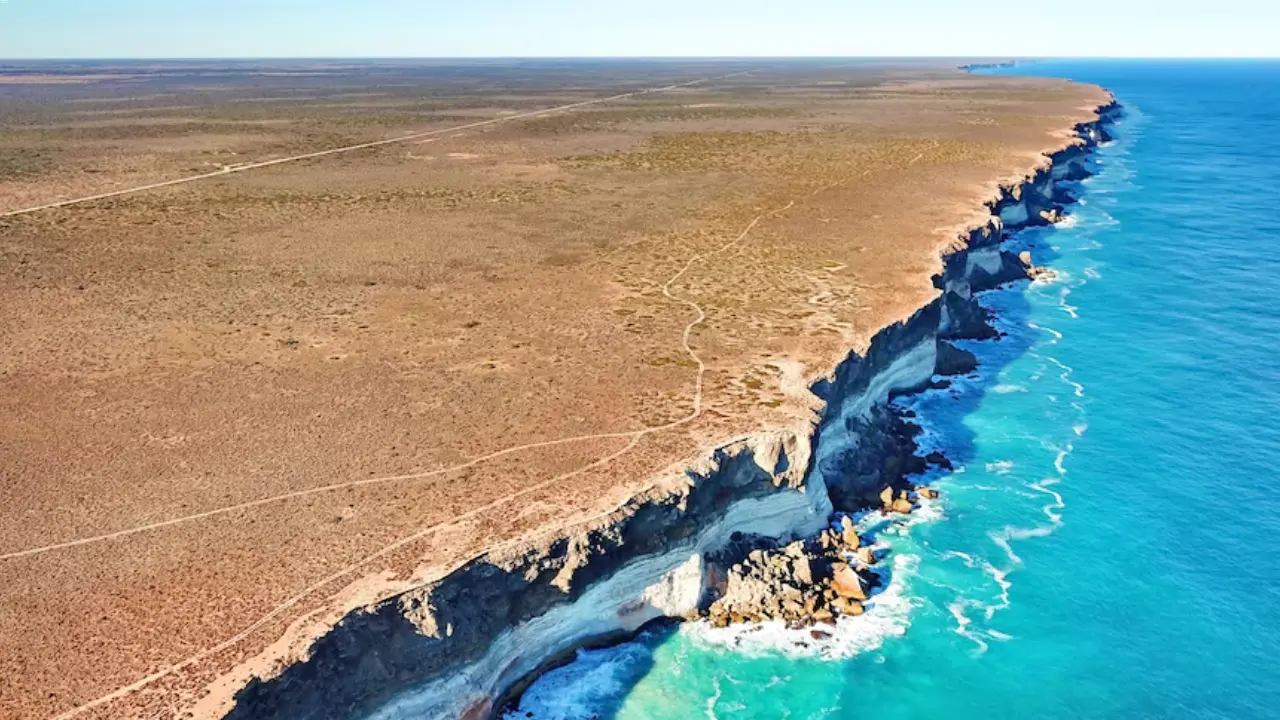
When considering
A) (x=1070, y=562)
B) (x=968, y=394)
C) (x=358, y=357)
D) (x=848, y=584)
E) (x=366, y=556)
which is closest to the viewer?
(x=366, y=556)

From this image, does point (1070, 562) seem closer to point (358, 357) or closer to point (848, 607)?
point (848, 607)

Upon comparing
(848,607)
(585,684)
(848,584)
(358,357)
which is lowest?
(585,684)

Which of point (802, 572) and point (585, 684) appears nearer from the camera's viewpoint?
point (585, 684)

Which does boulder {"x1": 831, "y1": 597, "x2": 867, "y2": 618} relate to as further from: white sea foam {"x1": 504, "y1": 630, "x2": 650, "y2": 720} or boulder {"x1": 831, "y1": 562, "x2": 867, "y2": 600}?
white sea foam {"x1": 504, "y1": 630, "x2": 650, "y2": 720}

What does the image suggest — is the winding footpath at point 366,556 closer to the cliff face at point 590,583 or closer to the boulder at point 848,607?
the cliff face at point 590,583

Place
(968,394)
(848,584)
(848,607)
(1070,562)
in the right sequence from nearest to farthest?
(848,607) < (848,584) < (1070,562) < (968,394)

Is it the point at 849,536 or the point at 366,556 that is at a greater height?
the point at 366,556

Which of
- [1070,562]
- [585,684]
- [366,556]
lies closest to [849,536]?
[1070,562]

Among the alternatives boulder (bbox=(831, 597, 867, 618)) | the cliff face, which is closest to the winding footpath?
the cliff face
